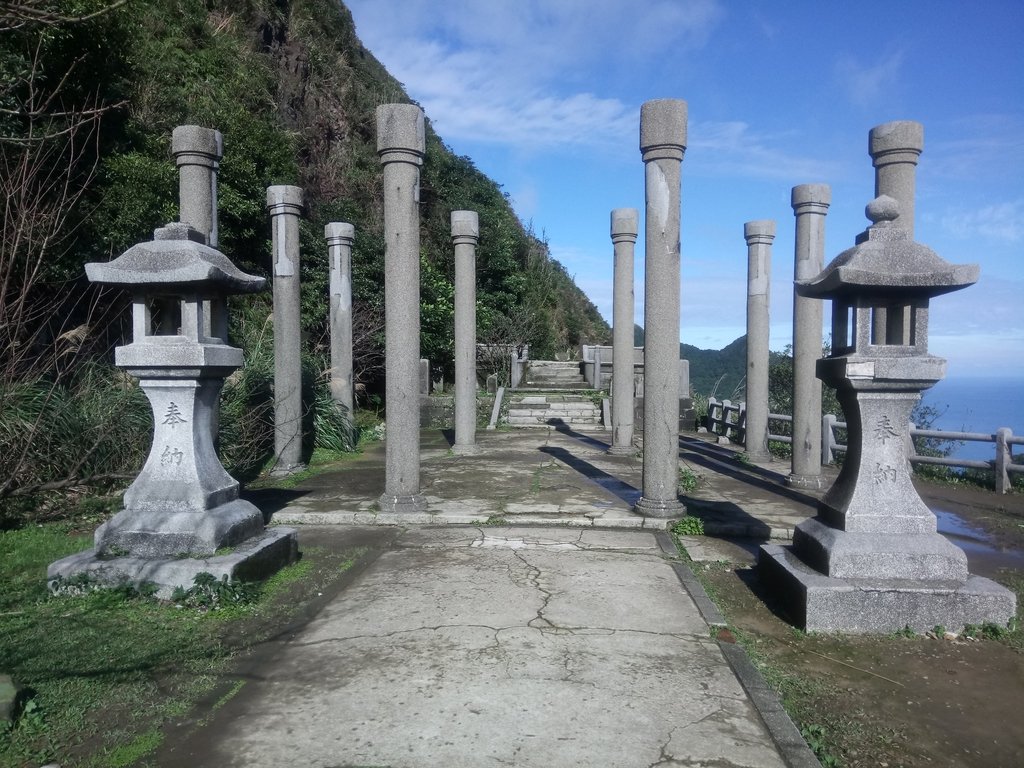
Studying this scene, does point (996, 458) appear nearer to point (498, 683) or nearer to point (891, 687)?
point (891, 687)

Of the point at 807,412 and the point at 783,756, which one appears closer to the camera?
the point at 783,756

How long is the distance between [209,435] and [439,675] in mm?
3015

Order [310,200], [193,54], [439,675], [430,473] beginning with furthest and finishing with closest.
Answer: [310,200], [193,54], [430,473], [439,675]

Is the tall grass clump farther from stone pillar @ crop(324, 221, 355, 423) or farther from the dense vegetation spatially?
stone pillar @ crop(324, 221, 355, 423)

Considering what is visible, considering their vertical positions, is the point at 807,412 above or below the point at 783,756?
above

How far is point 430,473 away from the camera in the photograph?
10734 millimetres

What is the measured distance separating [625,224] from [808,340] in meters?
4.44

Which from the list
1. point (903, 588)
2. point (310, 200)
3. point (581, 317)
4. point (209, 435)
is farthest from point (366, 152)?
point (903, 588)

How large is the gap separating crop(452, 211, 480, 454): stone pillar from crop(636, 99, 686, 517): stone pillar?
5565 millimetres

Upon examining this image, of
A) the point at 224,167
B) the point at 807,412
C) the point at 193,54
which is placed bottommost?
the point at 807,412

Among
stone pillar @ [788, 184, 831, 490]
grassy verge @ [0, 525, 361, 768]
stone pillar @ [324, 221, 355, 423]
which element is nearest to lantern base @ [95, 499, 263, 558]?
grassy verge @ [0, 525, 361, 768]

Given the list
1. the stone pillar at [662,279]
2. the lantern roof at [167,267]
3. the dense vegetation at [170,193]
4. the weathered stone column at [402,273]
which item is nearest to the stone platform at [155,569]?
the lantern roof at [167,267]

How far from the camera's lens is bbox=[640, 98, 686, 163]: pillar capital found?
25.2 ft

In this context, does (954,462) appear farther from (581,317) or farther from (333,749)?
(581,317)
